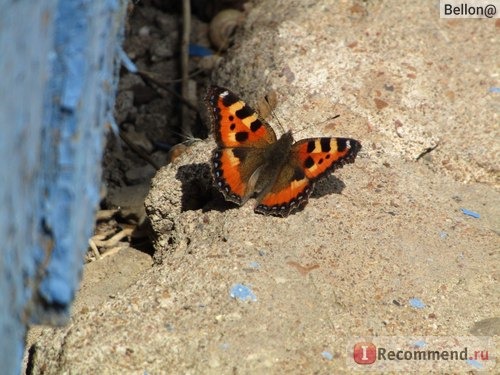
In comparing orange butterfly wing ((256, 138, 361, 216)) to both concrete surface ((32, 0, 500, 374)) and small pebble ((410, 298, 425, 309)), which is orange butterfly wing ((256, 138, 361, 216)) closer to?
concrete surface ((32, 0, 500, 374))

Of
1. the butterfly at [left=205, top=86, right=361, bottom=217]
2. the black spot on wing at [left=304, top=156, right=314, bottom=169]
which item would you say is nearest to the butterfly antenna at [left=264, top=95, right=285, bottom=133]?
the butterfly at [left=205, top=86, right=361, bottom=217]

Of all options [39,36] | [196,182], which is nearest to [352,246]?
[196,182]

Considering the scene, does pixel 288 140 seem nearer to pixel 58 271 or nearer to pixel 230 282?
pixel 230 282

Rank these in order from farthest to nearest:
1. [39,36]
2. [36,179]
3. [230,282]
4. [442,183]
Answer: [442,183]
[230,282]
[36,179]
[39,36]

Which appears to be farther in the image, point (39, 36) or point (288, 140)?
point (288, 140)

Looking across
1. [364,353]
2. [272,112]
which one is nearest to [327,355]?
[364,353]

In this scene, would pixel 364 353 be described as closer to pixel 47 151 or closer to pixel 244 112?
pixel 244 112
